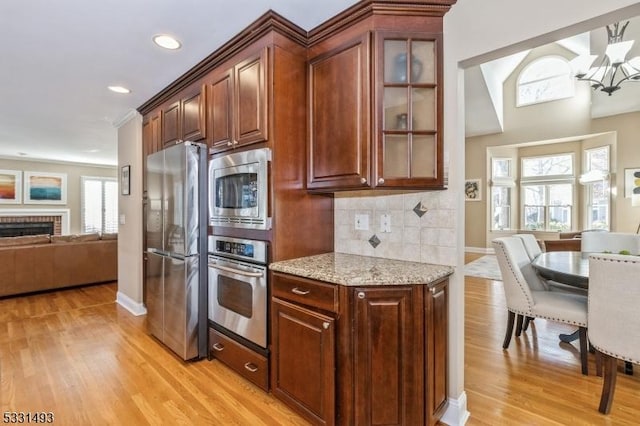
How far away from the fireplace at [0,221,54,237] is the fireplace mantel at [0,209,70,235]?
0.72 feet

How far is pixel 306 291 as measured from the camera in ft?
5.53

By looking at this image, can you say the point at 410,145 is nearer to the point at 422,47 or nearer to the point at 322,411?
the point at 422,47

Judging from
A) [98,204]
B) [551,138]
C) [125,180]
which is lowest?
[98,204]

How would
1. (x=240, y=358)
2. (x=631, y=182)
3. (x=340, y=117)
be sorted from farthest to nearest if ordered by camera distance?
(x=631, y=182) < (x=240, y=358) < (x=340, y=117)

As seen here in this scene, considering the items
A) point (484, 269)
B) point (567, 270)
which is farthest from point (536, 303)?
point (484, 269)

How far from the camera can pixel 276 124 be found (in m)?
1.97

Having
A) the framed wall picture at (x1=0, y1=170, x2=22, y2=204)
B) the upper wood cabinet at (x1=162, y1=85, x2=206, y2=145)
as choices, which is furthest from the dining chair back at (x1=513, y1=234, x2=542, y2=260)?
the framed wall picture at (x1=0, y1=170, x2=22, y2=204)

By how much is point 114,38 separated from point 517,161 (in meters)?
9.23

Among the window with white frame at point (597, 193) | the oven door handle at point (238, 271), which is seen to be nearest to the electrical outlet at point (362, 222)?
the oven door handle at point (238, 271)

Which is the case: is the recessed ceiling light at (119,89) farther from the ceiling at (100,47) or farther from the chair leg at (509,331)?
the chair leg at (509,331)

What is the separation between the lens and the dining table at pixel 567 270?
2.13 metres

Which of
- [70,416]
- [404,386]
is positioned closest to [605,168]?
[404,386]

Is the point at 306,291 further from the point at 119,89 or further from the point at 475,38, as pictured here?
the point at 119,89

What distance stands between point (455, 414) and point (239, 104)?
2407mm
